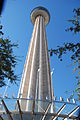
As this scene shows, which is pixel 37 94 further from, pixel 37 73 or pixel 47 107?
pixel 47 107

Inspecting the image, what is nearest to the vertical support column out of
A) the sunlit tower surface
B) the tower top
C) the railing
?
the sunlit tower surface

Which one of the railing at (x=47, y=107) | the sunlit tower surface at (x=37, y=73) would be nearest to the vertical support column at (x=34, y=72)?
the sunlit tower surface at (x=37, y=73)

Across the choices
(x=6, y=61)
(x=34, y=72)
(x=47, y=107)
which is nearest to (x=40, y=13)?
(x=34, y=72)

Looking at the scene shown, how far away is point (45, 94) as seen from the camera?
65.6ft

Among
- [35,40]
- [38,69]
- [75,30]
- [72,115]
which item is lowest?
[72,115]

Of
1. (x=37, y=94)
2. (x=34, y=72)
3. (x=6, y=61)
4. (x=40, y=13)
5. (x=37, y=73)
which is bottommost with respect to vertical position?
(x=6, y=61)

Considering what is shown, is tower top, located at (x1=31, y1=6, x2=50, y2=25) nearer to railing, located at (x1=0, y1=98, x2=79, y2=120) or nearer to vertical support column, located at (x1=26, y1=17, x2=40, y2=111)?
vertical support column, located at (x1=26, y1=17, x2=40, y2=111)

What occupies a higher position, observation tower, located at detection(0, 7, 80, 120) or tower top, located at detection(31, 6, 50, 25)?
tower top, located at detection(31, 6, 50, 25)

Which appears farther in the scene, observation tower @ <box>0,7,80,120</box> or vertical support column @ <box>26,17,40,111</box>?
vertical support column @ <box>26,17,40,111</box>

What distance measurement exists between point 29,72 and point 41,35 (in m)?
9.72

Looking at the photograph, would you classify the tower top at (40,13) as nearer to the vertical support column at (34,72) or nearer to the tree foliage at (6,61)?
the vertical support column at (34,72)

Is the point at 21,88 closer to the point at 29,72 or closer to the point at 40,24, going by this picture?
the point at 29,72

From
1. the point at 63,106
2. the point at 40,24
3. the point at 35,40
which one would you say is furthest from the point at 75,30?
the point at 40,24

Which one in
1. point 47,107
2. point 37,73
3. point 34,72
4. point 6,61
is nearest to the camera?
point 6,61
